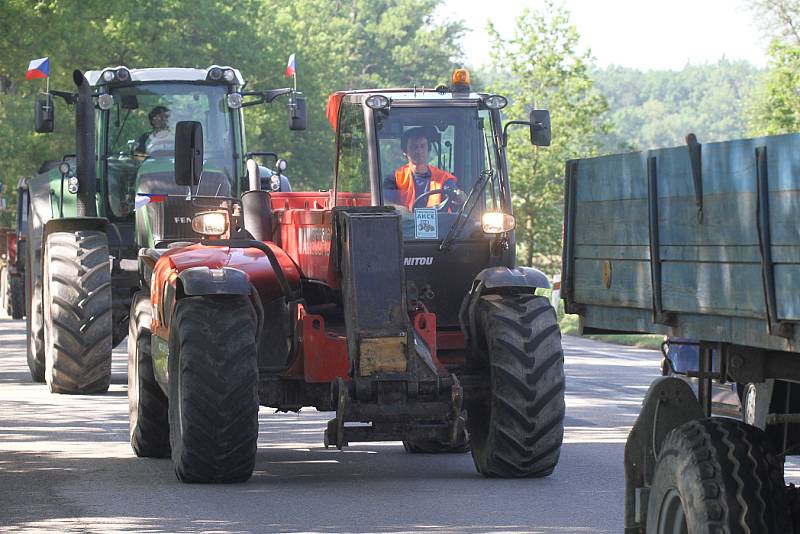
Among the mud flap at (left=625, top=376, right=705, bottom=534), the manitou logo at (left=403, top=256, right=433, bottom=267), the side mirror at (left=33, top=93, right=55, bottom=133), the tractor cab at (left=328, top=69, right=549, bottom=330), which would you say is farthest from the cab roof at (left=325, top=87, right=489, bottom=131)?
the side mirror at (left=33, top=93, right=55, bottom=133)

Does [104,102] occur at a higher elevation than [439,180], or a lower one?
A: higher

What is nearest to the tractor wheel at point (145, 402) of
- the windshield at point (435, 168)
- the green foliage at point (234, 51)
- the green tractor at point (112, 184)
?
the windshield at point (435, 168)

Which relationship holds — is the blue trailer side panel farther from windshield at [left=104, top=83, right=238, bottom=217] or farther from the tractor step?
windshield at [left=104, top=83, right=238, bottom=217]

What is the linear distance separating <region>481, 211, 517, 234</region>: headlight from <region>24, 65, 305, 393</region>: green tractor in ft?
18.3

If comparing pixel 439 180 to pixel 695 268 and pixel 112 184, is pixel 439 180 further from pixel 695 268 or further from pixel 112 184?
pixel 112 184

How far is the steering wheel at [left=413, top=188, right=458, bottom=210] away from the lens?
1333cm

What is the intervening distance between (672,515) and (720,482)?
515 mm

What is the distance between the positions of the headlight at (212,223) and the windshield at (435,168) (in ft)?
4.67

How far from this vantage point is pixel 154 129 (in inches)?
765

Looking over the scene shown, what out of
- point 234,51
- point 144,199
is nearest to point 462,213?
point 144,199

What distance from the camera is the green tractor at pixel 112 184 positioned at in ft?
61.4

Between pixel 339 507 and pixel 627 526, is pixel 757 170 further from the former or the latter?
pixel 339 507

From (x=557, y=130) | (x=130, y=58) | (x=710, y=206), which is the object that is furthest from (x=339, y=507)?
(x=130, y=58)

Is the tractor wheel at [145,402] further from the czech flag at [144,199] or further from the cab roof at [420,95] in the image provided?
the czech flag at [144,199]
